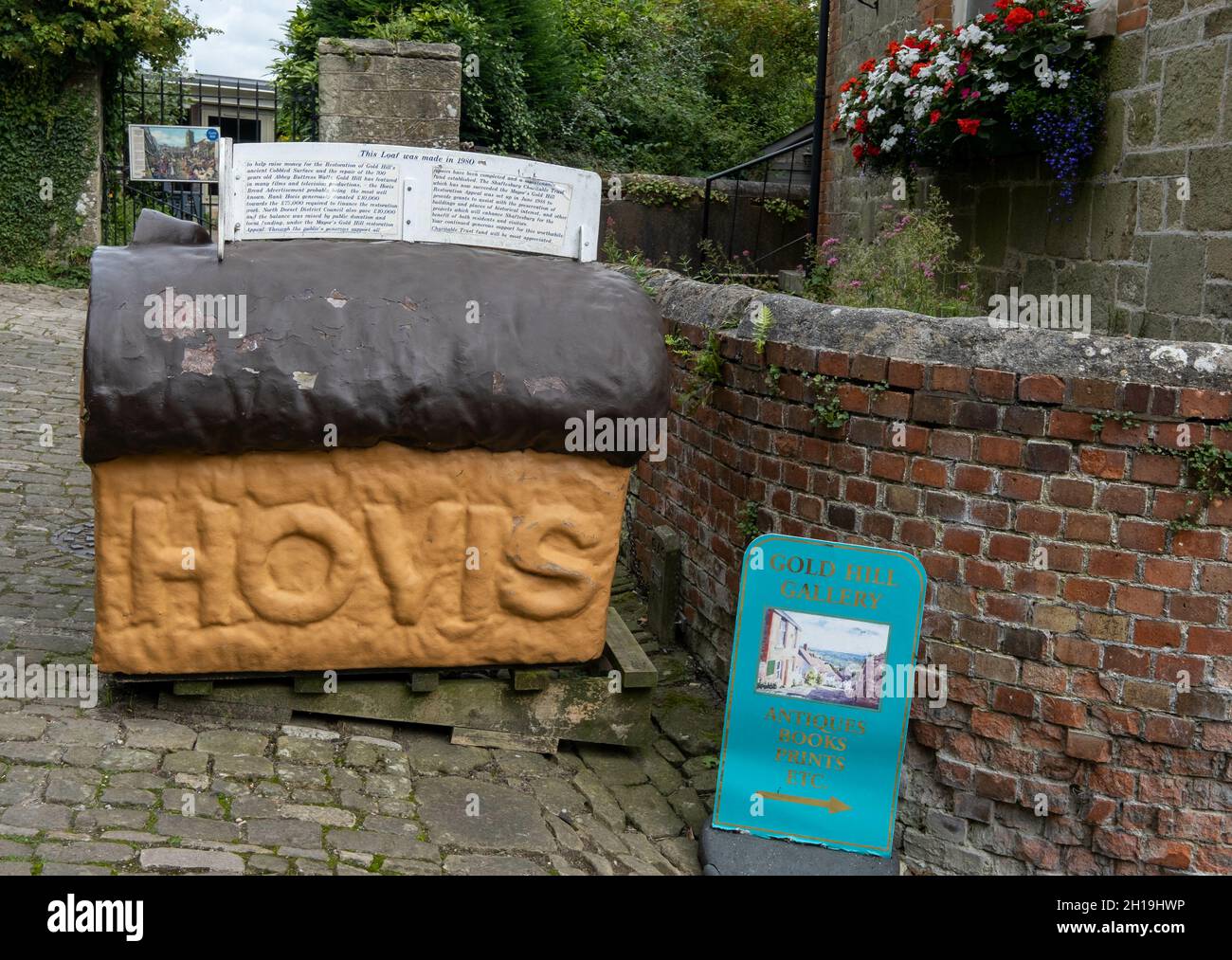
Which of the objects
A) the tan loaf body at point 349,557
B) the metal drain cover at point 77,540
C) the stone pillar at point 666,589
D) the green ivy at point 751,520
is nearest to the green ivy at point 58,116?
the metal drain cover at point 77,540

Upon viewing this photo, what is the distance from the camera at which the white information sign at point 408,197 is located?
12.5 ft

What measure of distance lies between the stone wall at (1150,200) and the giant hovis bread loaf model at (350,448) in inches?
95.5

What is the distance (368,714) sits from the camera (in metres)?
3.96

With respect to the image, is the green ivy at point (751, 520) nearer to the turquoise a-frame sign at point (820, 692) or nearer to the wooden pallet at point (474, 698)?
the wooden pallet at point (474, 698)

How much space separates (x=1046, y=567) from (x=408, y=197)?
2253 millimetres

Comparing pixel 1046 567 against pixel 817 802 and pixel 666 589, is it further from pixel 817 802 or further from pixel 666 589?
pixel 666 589

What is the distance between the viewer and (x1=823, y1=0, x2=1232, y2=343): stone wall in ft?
15.9

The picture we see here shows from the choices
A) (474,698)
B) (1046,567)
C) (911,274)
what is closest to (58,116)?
(911,274)

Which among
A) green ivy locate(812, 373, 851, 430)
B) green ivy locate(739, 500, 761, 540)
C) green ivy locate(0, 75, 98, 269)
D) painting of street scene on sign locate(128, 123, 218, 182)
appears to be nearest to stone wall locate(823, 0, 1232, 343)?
green ivy locate(812, 373, 851, 430)

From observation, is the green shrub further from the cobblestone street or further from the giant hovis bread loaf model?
the cobblestone street

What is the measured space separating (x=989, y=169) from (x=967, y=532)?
132 inches

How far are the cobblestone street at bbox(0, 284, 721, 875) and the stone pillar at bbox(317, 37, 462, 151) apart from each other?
13.9ft
